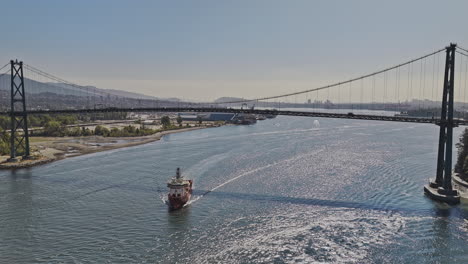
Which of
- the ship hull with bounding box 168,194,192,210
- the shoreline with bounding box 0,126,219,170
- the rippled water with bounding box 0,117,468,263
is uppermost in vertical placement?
the shoreline with bounding box 0,126,219,170

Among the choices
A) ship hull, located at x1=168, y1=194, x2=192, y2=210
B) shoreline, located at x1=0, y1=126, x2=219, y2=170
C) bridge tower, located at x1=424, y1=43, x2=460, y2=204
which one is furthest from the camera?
shoreline, located at x1=0, y1=126, x2=219, y2=170

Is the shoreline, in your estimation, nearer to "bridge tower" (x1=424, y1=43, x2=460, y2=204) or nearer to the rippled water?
the rippled water

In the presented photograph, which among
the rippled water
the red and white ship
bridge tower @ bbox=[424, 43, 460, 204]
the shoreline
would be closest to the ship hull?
the red and white ship

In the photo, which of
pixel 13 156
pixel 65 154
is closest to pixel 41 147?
pixel 65 154

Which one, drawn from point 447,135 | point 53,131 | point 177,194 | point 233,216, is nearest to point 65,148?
point 53,131

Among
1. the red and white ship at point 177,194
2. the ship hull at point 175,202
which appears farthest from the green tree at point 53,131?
the ship hull at point 175,202

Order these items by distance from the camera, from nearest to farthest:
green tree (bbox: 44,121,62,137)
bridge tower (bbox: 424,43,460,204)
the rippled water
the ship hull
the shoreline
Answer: the rippled water → the ship hull → bridge tower (bbox: 424,43,460,204) → the shoreline → green tree (bbox: 44,121,62,137)

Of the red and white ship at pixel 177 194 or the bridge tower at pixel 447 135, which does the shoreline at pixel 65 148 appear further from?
the bridge tower at pixel 447 135

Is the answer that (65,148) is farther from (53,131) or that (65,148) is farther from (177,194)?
(177,194)
